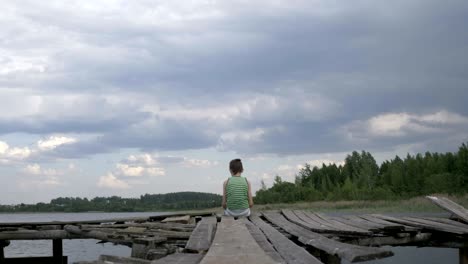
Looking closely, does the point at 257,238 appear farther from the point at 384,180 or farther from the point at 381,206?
the point at 384,180

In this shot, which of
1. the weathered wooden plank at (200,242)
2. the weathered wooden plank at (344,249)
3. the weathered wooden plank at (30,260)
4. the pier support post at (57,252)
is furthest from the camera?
the pier support post at (57,252)

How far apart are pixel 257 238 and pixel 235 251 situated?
4.57 ft

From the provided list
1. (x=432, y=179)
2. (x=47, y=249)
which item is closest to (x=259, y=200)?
(x=432, y=179)

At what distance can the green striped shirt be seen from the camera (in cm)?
948

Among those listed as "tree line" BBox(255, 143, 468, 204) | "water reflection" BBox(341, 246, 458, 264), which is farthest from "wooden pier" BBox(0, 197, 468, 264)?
"tree line" BBox(255, 143, 468, 204)

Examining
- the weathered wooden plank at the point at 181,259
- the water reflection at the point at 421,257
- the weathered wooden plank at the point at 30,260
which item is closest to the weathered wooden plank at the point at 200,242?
the weathered wooden plank at the point at 181,259

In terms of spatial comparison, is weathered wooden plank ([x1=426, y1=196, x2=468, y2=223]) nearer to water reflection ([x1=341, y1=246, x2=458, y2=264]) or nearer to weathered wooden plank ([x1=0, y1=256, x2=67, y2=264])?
water reflection ([x1=341, y1=246, x2=458, y2=264])

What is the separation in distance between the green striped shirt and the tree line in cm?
5646

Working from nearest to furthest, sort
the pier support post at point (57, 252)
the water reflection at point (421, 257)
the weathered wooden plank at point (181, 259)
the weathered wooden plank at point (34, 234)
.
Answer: the weathered wooden plank at point (181, 259) < the weathered wooden plank at point (34, 234) < the pier support post at point (57, 252) < the water reflection at point (421, 257)

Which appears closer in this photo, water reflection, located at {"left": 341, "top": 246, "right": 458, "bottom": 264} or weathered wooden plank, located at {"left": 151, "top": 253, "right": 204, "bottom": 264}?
weathered wooden plank, located at {"left": 151, "top": 253, "right": 204, "bottom": 264}

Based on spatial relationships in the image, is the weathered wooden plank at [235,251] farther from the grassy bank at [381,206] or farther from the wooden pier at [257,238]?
the grassy bank at [381,206]

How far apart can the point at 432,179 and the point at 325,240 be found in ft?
205

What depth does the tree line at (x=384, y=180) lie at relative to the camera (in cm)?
6281

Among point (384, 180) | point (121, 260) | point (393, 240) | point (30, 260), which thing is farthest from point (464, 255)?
point (384, 180)
